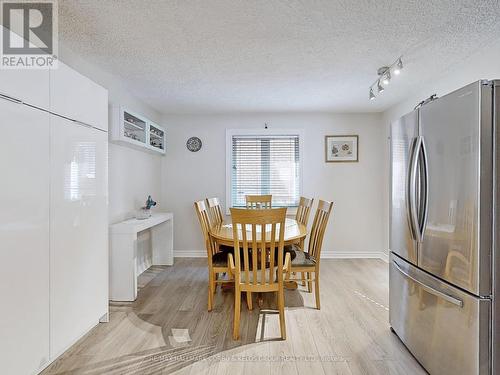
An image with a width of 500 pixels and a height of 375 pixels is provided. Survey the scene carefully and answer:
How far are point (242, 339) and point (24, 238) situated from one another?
1.67 meters

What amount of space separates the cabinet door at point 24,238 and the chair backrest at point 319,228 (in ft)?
7.06

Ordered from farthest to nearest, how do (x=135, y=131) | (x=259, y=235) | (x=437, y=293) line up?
(x=135, y=131) < (x=259, y=235) < (x=437, y=293)

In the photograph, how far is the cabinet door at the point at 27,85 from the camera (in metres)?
1.62

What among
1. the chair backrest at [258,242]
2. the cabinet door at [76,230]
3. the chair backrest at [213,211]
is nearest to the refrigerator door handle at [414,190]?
the chair backrest at [258,242]

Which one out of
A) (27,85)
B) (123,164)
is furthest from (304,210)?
(27,85)

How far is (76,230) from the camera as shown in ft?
7.41

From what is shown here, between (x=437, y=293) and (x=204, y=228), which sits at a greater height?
(x=204, y=228)

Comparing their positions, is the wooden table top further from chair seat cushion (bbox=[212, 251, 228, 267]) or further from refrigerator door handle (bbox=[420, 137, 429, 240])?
refrigerator door handle (bbox=[420, 137, 429, 240])

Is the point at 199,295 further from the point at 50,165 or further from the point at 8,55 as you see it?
the point at 8,55

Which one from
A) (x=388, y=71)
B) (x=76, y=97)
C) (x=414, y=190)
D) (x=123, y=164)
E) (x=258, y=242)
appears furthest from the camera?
(x=123, y=164)

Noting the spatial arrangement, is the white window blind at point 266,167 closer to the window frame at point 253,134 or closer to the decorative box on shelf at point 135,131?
the window frame at point 253,134

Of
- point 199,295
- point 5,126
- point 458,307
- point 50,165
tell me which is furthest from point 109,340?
point 458,307

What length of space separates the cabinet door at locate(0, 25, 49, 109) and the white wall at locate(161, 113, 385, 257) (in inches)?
130

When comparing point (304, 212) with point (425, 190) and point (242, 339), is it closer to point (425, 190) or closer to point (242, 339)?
point (242, 339)
